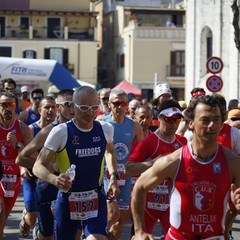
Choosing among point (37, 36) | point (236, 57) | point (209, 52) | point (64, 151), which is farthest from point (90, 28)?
point (64, 151)

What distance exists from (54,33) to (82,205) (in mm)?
57630

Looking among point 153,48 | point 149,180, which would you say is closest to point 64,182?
point 149,180

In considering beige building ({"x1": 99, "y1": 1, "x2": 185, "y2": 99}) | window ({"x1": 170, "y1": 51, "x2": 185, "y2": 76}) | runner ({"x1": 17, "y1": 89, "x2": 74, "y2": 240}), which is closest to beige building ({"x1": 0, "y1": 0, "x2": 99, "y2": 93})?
beige building ({"x1": 99, "y1": 1, "x2": 185, "y2": 99})

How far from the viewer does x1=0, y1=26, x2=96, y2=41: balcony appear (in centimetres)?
6519

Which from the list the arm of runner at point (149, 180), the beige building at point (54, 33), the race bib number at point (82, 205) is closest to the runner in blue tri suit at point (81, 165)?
the race bib number at point (82, 205)

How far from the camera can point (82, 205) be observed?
8656mm

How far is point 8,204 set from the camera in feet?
36.7

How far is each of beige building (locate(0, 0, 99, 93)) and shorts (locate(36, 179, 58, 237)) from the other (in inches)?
2160

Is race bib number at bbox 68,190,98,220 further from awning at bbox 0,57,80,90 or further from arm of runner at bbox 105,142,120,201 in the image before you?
awning at bbox 0,57,80,90

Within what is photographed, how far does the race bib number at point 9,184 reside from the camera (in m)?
11.2

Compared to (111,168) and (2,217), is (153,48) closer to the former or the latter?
(2,217)

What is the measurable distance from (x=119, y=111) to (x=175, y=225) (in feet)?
16.4

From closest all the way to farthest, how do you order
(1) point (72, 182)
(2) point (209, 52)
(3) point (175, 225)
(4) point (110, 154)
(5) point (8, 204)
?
(3) point (175, 225) < (1) point (72, 182) < (4) point (110, 154) < (5) point (8, 204) < (2) point (209, 52)

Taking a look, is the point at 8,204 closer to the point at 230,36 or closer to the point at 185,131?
the point at 185,131
